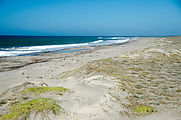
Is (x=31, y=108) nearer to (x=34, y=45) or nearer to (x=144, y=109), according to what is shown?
(x=144, y=109)

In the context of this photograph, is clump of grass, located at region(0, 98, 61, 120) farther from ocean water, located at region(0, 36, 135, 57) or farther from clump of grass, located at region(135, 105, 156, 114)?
ocean water, located at region(0, 36, 135, 57)

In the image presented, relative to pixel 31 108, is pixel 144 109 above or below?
below

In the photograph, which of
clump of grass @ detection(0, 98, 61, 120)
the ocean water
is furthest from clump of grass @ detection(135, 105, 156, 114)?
the ocean water

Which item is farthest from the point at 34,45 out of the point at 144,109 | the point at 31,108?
the point at 144,109

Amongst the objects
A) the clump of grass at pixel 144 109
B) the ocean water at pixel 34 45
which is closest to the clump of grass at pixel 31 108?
the clump of grass at pixel 144 109

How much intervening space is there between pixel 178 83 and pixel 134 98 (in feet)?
9.82

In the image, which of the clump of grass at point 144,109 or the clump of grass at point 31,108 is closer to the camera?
the clump of grass at point 31,108

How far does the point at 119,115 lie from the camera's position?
461 cm

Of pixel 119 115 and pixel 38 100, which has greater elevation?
pixel 38 100

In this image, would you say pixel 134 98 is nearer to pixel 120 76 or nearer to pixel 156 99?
pixel 156 99

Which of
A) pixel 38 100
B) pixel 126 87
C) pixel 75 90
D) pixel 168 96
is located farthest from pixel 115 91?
pixel 38 100

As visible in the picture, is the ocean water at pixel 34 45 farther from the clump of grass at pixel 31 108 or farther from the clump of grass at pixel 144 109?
the clump of grass at pixel 144 109

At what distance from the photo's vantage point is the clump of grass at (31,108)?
413 cm

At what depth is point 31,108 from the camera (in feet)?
14.9
